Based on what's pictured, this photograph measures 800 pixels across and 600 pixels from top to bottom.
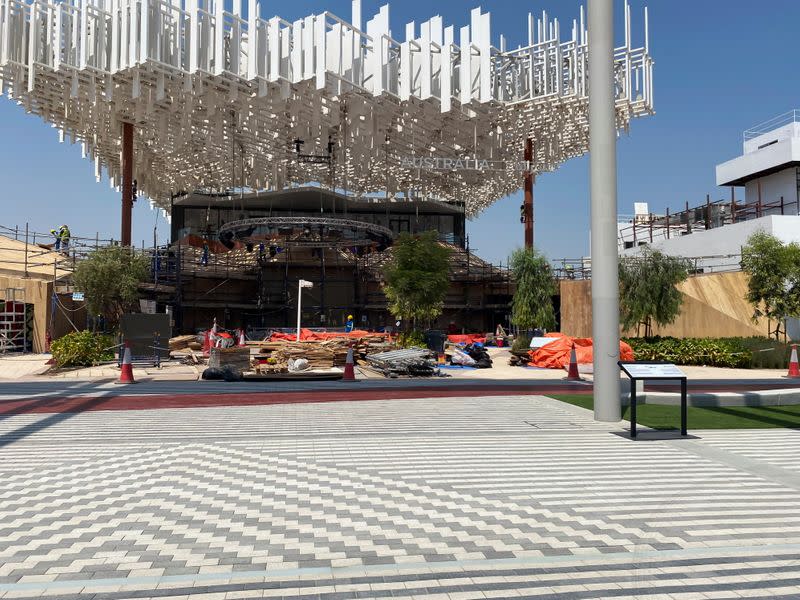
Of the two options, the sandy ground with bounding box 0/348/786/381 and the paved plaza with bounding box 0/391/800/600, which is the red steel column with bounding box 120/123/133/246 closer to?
the sandy ground with bounding box 0/348/786/381

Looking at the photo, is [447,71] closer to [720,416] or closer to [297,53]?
[297,53]

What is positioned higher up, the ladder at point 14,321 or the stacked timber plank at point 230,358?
the ladder at point 14,321

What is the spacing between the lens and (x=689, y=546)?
186 inches

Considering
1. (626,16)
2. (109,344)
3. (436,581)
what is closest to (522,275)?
(626,16)

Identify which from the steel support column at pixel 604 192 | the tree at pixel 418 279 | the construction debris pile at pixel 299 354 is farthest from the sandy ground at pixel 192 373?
the steel support column at pixel 604 192

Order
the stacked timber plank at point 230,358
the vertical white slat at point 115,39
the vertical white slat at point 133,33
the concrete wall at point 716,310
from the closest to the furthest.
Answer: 1. the stacked timber plank at point 230,358
2. the concrete wall at point 716,310
3. the vertical white slat at point 133,33
4. the vertical white slat at point 115,39

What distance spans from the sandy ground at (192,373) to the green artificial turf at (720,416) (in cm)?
732

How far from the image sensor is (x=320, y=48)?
32.2 meters

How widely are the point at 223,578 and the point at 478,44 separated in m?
37.6

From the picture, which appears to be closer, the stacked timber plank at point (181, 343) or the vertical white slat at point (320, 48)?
the stacked timber plank at point (181, 343)

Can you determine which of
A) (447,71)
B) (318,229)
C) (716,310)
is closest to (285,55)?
(447,71)

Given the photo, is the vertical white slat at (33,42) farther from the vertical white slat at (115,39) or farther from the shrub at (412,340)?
the shrub at (412,340)

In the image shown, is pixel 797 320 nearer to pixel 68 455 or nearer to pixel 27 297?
pixel 68 455

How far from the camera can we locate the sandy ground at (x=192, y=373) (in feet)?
63.9
